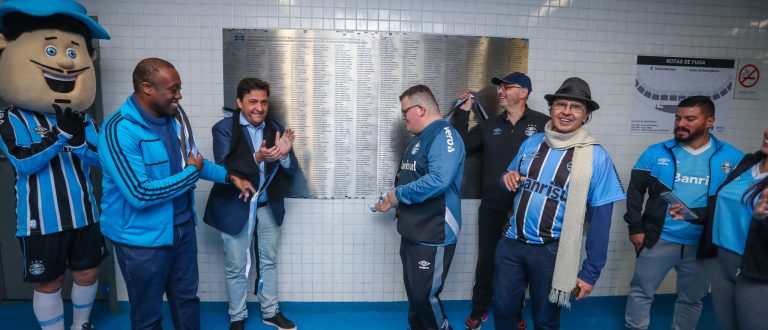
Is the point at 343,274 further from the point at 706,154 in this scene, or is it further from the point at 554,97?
the point at 706,154

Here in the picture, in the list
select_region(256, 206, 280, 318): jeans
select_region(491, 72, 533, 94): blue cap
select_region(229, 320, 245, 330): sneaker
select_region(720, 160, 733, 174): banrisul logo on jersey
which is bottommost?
select_region(229, 320, 245, 330): sneaker

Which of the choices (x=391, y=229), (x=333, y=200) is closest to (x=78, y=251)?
(x=333, y=200)

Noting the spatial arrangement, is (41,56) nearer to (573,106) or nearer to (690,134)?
(573,106)

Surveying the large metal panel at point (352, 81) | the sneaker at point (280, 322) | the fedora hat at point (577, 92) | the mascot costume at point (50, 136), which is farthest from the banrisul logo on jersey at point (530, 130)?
the mascot costume at point (50, 136)

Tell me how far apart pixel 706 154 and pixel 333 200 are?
2262 millimetres

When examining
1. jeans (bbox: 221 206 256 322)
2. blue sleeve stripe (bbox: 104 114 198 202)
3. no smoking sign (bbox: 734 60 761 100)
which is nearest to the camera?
blue sleeve stripe (bbox: 104 114 198 202)

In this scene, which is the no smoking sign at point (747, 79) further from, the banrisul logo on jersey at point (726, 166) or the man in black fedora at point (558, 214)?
the man in black fedora at point (558, 214)

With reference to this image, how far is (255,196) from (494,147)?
154 cm

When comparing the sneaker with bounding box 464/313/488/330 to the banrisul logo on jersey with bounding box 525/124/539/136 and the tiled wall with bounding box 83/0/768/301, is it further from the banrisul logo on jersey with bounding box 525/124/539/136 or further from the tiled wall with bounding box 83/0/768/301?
the banrisul logo on jersey with bounding box 525/124/539/136

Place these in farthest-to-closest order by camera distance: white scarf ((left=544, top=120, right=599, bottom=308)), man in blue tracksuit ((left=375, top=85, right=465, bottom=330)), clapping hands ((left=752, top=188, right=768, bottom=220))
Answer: man in blue tracksuit ((left=375, top=85, right=465, bottom=330))
white scarf ((left=544, top=120, right=599, bottom=308))
clapping hands ((left=752, top=188, right=768, bottom=220))

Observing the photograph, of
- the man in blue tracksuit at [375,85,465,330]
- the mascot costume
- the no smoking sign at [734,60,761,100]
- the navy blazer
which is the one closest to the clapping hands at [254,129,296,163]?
the navy blazer

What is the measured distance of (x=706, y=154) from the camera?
7.11 ft

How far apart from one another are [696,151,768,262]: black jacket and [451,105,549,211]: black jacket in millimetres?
961

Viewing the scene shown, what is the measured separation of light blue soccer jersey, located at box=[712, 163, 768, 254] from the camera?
1.68 meters
